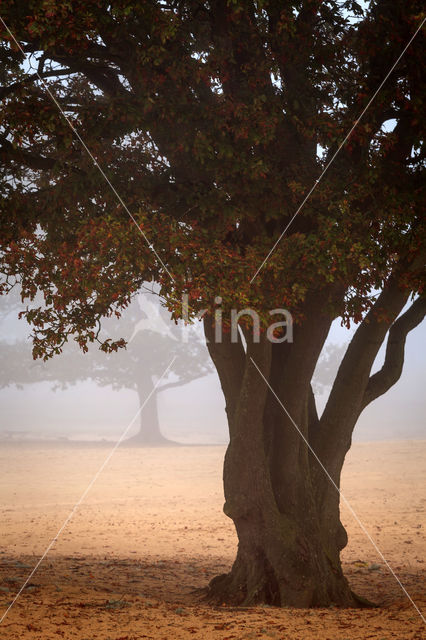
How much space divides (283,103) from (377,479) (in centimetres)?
1862

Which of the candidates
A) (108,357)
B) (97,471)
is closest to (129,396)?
(108,357)

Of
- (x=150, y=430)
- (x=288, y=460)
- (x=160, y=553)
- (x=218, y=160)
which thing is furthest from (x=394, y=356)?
(x=150, y=430)

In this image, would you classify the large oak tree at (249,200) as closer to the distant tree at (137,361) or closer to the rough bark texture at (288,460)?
the rough bark texture at (288,460)

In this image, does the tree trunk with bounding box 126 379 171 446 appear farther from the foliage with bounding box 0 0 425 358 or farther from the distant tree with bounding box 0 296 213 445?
the foliage with bounding box 0 0 425 358

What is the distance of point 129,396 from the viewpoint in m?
92.8

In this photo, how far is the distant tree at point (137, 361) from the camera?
155ft

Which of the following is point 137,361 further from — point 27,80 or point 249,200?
point 249,200

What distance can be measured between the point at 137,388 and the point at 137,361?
398 centimetres

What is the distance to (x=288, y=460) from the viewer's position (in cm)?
982

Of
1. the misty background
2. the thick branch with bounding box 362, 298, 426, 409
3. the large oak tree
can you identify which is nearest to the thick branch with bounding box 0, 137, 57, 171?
the large oak tree

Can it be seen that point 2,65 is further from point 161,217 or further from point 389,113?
point 389,113

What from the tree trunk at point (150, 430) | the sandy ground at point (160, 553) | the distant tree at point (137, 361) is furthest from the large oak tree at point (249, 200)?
the distant tree at point (137, 361)

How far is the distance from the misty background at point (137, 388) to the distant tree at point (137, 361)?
0.07 m

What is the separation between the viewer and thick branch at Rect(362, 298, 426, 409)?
35.7 ft
